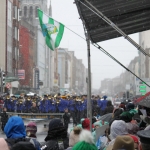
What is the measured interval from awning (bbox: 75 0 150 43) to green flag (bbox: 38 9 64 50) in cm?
250

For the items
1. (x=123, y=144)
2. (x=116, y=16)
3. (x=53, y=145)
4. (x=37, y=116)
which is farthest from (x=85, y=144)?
(x=37, y=116)

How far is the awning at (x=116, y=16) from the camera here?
282 inches

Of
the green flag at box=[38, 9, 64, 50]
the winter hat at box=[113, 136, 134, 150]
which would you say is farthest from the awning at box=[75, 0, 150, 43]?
the winter hat at box=[113, 136, 134, 150]

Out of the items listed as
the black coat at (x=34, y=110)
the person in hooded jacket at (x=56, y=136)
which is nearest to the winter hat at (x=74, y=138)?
the person in hooded jacket at (x=56, y=136)

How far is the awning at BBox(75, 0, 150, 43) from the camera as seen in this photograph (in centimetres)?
717

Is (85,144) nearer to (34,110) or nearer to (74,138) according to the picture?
(74,138)

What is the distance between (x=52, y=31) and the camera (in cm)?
1148

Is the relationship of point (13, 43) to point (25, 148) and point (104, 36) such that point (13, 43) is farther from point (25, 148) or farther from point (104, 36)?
point (25, 148)

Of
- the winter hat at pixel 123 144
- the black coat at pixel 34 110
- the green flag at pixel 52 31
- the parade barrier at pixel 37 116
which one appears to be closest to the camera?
the winter hat at pixel 123 144

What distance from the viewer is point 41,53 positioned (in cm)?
9431

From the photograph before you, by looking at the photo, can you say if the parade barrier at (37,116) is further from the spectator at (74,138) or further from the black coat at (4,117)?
the spectator at (74,138)

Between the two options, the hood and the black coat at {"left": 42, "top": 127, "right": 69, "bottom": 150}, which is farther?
the black coat at {"left": 42, "top": 127, "right": 69, "bottom": 150}

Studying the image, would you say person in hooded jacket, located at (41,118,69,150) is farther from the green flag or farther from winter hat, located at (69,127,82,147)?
the green flag

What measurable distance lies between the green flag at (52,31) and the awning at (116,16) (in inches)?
98.5
